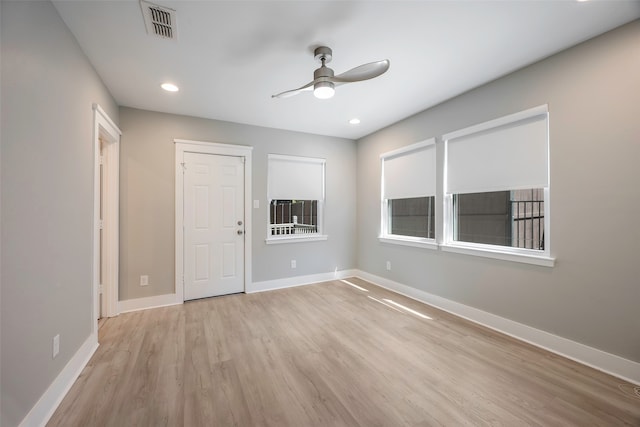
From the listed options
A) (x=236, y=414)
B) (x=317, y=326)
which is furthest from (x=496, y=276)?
(x=236, y=414)

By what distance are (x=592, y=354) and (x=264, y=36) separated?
3.71 metres

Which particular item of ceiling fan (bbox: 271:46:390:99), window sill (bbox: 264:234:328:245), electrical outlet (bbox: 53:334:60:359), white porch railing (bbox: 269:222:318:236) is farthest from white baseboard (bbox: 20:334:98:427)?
ceiling fan (bbox: 271:46:390:99)

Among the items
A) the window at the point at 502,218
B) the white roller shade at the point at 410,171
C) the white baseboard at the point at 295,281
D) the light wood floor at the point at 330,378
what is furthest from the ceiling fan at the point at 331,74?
the white baseboard at the point at 295,281

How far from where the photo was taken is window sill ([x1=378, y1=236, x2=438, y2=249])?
3619 millimetres

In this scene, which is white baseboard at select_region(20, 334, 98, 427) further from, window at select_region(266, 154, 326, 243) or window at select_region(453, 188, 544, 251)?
window at select_region(453, 188, 544, 251)

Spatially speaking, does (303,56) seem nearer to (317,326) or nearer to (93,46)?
(93,46)

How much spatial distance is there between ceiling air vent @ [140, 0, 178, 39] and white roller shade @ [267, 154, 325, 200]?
93.7 inches

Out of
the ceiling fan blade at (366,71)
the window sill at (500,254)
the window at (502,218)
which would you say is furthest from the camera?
the window at (502,218)

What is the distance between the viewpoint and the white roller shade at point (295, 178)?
174 inches

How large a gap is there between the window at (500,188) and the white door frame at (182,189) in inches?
112

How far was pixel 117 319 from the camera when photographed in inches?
124

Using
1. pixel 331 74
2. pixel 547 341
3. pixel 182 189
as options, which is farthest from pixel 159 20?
pixel 547 341

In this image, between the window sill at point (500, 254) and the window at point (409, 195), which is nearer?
the window sill at point (500, 254)

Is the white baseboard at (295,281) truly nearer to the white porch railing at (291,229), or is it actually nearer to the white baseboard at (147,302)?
the white porch railing at (291,229)
